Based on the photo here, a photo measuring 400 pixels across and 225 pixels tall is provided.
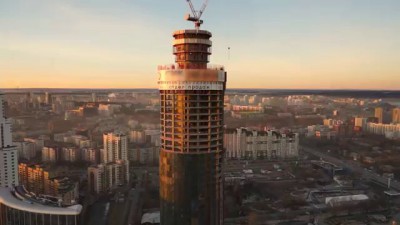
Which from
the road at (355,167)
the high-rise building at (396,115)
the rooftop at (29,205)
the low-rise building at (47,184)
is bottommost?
the road at (355,167)

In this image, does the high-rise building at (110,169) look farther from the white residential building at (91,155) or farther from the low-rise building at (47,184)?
the low-rise building at (47,184)

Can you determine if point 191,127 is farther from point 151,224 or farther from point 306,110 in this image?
point 306,110

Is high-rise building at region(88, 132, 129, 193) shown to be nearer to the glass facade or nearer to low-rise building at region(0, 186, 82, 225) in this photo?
low-rise building at region(0, 186, 82, 225)

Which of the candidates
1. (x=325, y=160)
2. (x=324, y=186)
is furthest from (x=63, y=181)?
(x=325, y=160)

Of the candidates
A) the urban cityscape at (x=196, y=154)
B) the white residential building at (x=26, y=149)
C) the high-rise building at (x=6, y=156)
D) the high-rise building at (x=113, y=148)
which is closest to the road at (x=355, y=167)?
the urban cityscape at (x=196, y=154)

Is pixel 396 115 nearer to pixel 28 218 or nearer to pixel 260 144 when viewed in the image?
pixel 260 144

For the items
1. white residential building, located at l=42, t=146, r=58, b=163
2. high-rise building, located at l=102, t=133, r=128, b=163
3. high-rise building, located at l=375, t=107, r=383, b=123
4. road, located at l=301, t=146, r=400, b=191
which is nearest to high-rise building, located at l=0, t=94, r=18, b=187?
white residential building, located at l=42, t=146, r=58, b=163

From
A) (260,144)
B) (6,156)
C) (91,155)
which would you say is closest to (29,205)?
(6,156)
